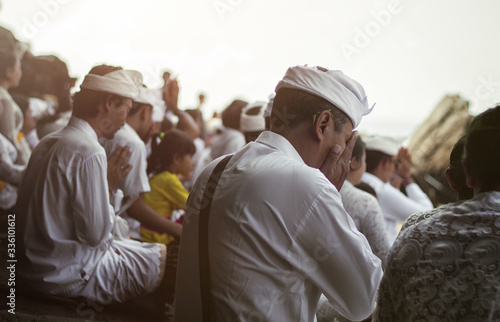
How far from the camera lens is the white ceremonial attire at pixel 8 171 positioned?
13.9 feet

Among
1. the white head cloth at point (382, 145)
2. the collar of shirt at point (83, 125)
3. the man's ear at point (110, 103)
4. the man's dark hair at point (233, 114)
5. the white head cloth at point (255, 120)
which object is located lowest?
the man's dark hair at point (233, 114)

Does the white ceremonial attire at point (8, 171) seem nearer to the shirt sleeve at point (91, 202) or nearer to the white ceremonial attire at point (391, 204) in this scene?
the shirt sleeve at point (91, 202)

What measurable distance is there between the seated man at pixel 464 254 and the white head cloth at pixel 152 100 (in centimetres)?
253

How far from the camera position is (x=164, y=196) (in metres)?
4.35

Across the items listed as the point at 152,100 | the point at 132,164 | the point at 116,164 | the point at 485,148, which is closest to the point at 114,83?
the point at 116,164

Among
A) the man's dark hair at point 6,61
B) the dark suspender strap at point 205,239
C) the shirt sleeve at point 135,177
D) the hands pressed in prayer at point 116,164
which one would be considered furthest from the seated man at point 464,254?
the man's dark hair at point 6,61

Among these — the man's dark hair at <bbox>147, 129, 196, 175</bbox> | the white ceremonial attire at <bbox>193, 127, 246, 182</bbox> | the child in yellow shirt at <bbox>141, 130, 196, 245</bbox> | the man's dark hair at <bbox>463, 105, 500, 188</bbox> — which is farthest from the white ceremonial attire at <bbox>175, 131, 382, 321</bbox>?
the white ceremonial attire at <bbox>193, 127, 246, 182</bbox>

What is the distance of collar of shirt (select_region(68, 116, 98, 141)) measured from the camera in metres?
3.08

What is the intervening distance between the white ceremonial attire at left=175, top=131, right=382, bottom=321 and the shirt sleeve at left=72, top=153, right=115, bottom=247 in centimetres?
132

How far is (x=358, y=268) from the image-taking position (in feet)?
5.59

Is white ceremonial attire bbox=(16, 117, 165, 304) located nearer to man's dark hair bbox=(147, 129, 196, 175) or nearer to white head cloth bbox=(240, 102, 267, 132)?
man's dark hair bbox=(147, 129, 196, 175)

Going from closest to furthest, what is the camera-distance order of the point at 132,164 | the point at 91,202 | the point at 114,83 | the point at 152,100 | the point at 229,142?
the point at 91,202
the point at 114,83
the point at 132,164
the point at 152,100
the point at 229,142

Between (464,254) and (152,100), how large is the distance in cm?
307

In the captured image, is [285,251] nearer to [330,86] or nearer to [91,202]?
[330,86]
